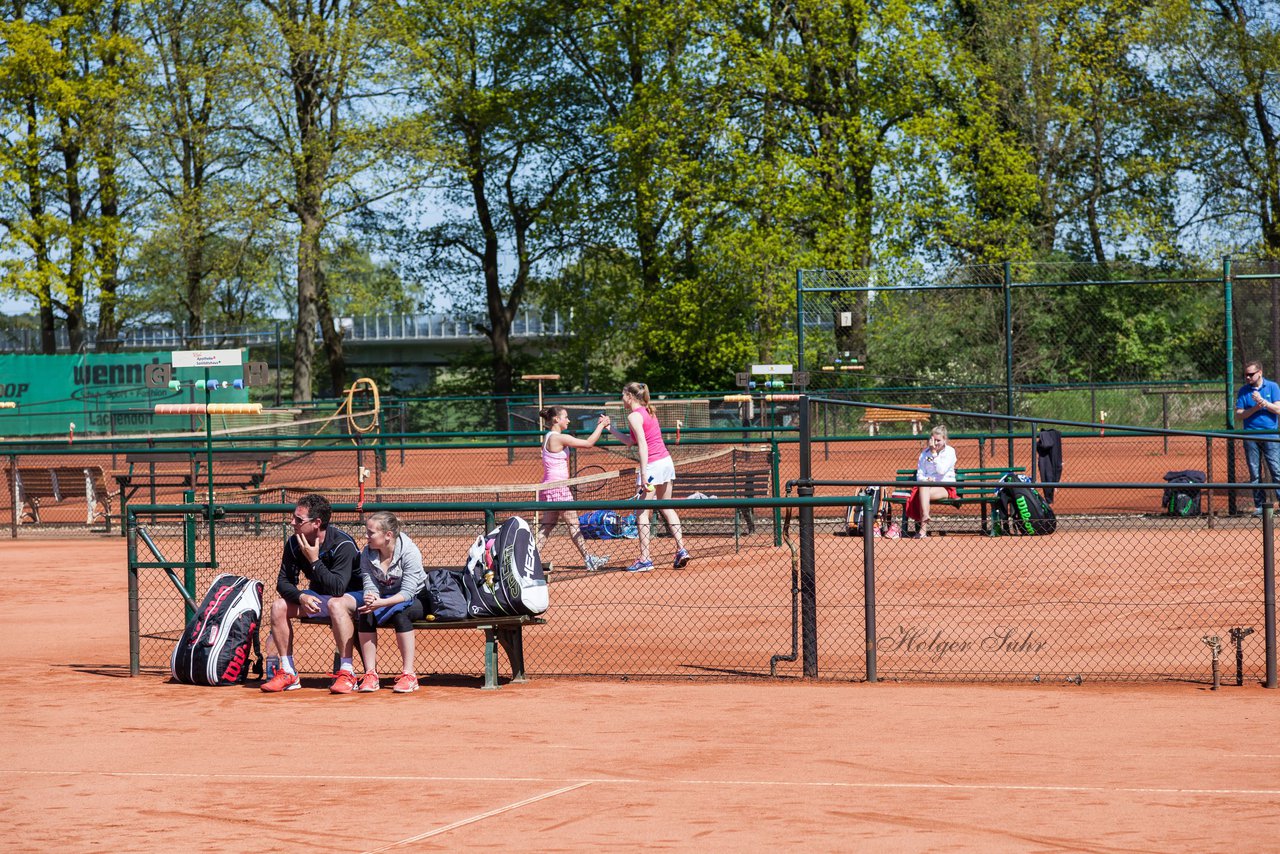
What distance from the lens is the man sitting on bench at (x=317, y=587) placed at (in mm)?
9445

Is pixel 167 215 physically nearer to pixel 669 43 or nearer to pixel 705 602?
pixel 669 43

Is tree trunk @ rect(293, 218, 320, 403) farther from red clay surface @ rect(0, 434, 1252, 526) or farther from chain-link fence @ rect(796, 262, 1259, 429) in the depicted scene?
chain-link fence @ rect(796, 262, 1259, 429)

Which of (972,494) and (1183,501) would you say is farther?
(972,494)

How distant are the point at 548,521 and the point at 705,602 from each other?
90.4 inches

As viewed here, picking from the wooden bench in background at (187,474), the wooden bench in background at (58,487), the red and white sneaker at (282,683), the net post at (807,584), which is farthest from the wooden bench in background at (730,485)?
the wooden bench in background at (58,487)

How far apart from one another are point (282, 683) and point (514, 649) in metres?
1.57

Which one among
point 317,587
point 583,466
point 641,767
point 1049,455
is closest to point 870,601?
point 641,767

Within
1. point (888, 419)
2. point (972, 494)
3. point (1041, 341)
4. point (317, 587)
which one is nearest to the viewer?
point (317, 587)

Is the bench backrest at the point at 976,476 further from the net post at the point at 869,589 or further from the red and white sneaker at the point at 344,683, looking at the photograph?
the red and white sneaker at the point at 344,683

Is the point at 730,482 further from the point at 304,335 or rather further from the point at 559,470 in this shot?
the point at 304,335

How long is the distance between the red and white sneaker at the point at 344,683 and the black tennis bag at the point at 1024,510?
781 centimetres

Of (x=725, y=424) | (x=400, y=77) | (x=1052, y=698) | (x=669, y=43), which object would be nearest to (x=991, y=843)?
(x=1052, y=698)

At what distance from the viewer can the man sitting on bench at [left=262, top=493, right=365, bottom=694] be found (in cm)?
945

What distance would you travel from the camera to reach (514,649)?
963cm
